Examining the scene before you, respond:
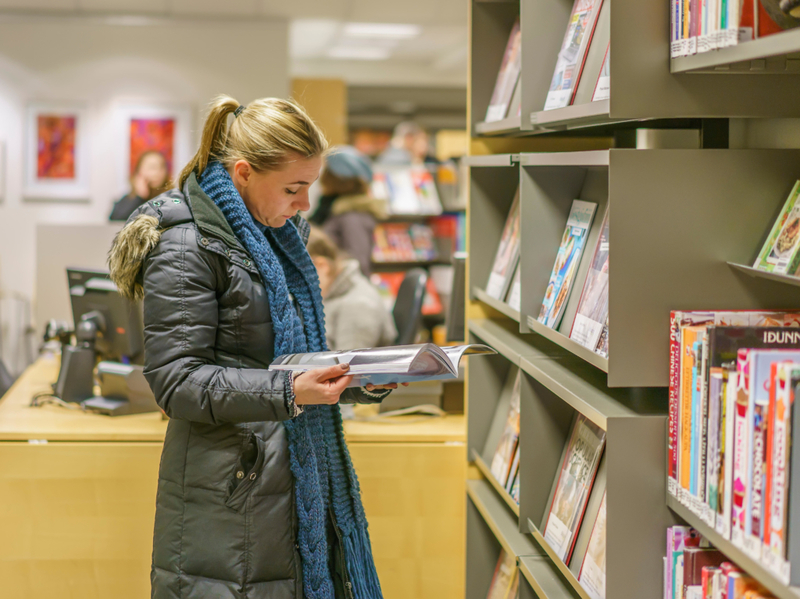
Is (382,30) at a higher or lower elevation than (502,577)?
higher

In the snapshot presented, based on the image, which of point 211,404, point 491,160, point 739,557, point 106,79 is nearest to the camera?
point 739,557

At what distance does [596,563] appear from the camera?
141cm

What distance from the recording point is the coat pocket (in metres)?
1.60

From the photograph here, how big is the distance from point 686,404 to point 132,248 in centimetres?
105

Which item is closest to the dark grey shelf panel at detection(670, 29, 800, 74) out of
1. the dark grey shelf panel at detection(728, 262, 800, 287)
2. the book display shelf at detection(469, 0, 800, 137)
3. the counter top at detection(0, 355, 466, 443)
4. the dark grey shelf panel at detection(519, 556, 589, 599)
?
the book display shelf at detection(469, 0, 800, 137)

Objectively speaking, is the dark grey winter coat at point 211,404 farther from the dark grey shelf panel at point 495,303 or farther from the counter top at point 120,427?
the counter top at point 120,427

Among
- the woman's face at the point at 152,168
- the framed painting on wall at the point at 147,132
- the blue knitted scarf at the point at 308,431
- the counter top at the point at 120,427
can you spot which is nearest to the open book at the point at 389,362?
the blue knitted scarf at the point at 308,431

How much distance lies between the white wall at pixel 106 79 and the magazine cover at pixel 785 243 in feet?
18.1

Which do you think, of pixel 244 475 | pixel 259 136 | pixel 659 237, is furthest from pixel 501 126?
pixel 244 475

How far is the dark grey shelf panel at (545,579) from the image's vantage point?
1.63 m

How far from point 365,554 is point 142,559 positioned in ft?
3.19

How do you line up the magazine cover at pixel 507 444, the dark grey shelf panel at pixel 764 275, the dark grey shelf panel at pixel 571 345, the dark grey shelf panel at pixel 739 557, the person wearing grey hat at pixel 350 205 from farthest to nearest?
1. the person wearing grey hat at pixel 350 205
2. the magazine cover at pixel 507 444
3. the dark grey shelf panel at pixel 571 345
4. the dark grey shelf panel at pixel 764 275
5. the dark grey shelf panel at pixel 739 557

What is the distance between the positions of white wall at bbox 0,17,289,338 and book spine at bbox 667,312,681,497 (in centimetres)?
552

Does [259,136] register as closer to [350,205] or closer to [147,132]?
[350,205]
